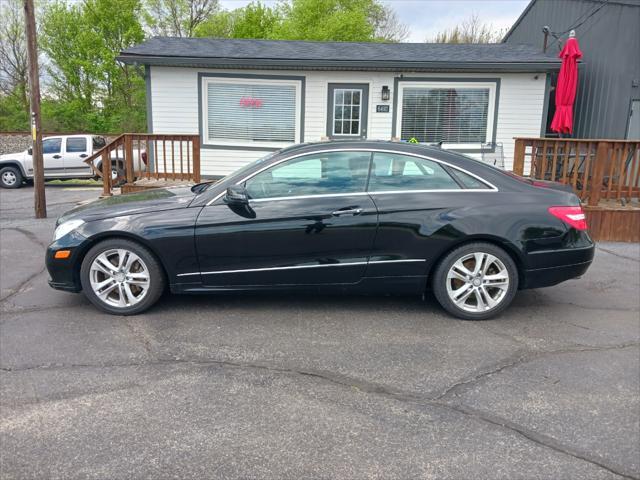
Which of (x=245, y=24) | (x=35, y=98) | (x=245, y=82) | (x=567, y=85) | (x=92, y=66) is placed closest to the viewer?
(x=35, y=98)

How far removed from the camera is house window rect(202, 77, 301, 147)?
1229 centimetres

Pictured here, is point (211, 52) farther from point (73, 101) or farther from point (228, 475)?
point (73, 101)

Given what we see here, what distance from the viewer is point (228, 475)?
7.98 ft

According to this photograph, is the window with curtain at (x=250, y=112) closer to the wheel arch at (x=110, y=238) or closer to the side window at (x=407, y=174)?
the side window at (x=407, y=174)

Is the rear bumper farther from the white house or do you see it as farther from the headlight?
the white house

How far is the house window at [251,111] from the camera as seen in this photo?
40.3ft

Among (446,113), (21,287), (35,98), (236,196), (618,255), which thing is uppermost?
(446,113)

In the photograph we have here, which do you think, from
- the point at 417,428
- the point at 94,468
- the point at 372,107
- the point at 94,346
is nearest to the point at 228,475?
the point at 94,468

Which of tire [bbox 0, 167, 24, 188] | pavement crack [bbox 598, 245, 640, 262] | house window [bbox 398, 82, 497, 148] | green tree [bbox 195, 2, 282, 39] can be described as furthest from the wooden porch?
green tree [bbox 195, 2, 282, 39]

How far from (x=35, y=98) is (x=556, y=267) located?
8479 millimetres

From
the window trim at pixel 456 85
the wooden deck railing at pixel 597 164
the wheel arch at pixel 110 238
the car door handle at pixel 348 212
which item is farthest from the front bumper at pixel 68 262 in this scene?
the window trim at pixel 456 85

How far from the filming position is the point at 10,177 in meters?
15.8

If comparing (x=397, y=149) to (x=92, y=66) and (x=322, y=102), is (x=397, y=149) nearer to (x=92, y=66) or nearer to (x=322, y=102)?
(x=322, y=102)

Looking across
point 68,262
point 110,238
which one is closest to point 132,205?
point 110,238
